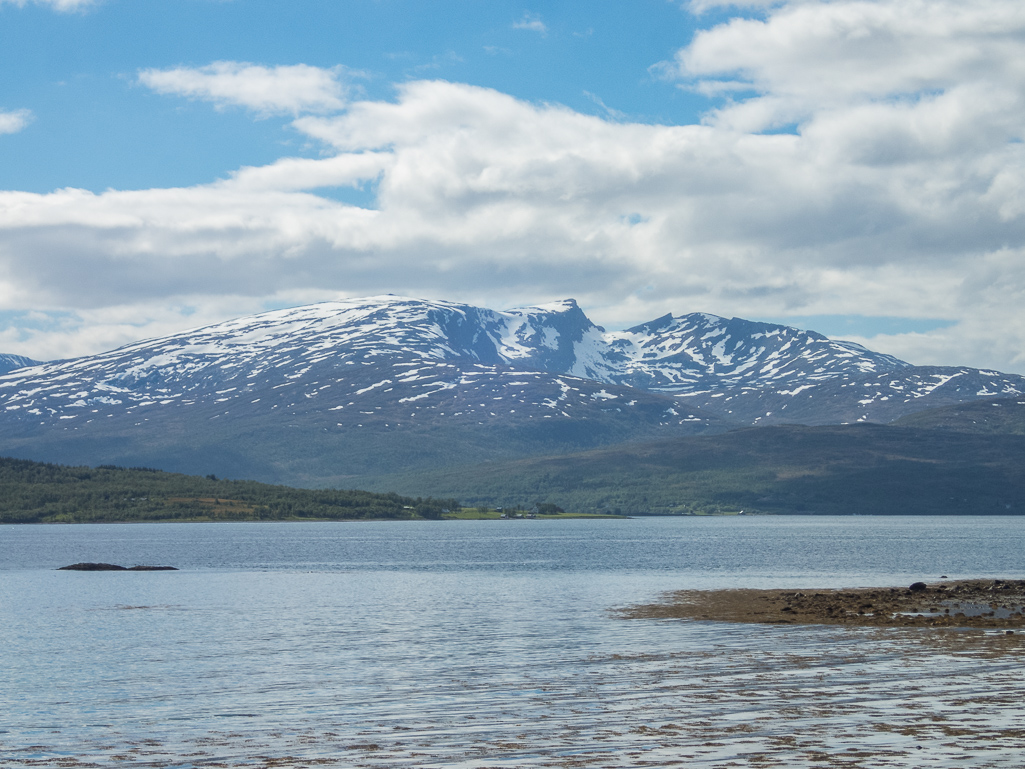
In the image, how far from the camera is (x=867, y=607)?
72312 mm

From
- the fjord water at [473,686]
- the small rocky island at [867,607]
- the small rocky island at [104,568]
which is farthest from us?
the small rocky island at [104,568]

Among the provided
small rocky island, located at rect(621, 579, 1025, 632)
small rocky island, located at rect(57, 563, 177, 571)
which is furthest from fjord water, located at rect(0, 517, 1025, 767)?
small rocky island, located at rect(57, 563, 177, 571)

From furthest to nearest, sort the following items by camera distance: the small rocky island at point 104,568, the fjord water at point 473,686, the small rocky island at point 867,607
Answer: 1. the small rocky island at point 104,568
2. the small rocky island at point 867,607
3. the fjord water at point 473,686

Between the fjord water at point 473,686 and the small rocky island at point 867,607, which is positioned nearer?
the fjord water at point 473,686

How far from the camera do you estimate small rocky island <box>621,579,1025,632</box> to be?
64438mm

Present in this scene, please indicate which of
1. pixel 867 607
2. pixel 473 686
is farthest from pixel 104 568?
pixel 473 686

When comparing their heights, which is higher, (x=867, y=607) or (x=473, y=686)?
(x=473, y=686)

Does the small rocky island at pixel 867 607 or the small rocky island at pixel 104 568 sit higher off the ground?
the small rocky island at pixel 867 607

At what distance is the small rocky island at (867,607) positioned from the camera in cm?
6444

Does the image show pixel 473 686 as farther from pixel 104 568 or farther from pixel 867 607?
pixel 104 568

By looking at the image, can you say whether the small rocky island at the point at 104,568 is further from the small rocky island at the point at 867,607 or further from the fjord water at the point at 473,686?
the small rocky island at the point at 867,607

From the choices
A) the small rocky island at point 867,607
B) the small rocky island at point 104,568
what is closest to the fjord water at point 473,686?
the small rocky island at point 867,607

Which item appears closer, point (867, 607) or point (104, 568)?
point (867, 607)

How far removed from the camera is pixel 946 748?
92.7 feet
